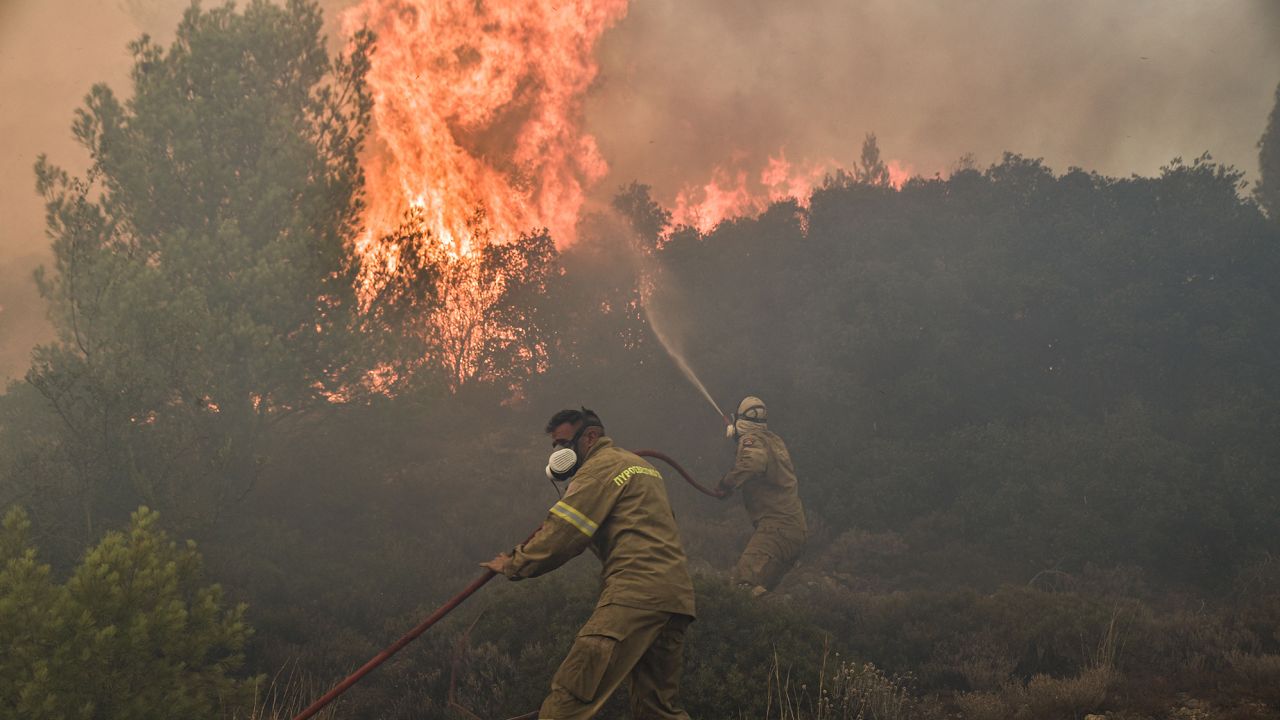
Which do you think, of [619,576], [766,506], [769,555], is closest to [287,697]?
[619,576]

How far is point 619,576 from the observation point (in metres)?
4.69

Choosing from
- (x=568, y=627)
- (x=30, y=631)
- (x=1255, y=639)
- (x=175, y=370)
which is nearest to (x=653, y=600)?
(x=568, y=627)

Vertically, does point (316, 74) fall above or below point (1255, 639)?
above

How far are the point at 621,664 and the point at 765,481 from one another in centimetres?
649

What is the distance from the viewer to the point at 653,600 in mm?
4566

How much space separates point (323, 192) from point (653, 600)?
45.4 feet

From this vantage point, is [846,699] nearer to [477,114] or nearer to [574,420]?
[574,420]

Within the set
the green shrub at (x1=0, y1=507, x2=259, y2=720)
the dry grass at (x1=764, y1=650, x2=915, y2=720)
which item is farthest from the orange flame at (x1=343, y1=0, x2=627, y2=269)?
the dry grass at (x1=764, y1=650, x2=915, y2=720)

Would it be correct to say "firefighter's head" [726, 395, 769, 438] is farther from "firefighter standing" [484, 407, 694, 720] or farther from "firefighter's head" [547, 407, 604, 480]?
"firefighter standing" [484, 407, 694, 720]

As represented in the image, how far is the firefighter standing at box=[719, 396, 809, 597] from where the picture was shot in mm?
10023

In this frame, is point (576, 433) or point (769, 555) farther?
point (769, 555)

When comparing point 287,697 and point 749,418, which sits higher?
point 749,418


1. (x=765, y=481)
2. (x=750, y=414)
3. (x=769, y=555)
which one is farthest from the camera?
(x=750, y=414)

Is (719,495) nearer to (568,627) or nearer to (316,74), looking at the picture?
(568,627)
